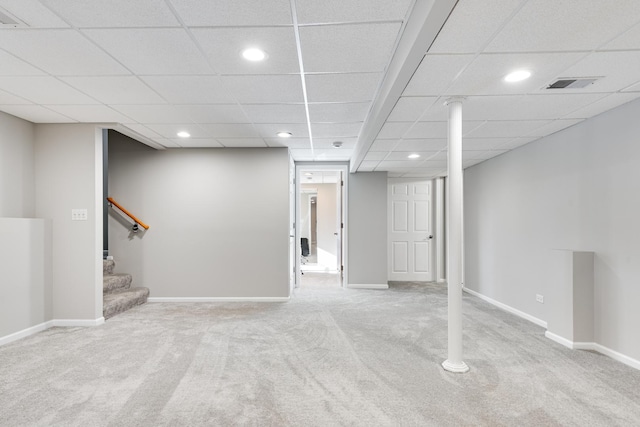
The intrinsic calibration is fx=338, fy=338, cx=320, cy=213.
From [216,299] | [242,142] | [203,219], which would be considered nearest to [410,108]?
[242,142]

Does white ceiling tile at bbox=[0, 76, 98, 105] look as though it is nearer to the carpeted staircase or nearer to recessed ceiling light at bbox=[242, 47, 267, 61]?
recessed ceiling light at bbox=[242, 47, 267, 61]

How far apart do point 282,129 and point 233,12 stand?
2326mm

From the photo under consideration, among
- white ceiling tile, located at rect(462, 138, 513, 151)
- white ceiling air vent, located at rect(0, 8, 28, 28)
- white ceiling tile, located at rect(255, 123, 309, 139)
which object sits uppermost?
white ceiling air vent, located at rect(0, 8, 28, 28)

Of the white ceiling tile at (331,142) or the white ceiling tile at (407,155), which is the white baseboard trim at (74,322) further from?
the white ceiling tile at (407,155)

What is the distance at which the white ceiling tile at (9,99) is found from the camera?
3079 mm

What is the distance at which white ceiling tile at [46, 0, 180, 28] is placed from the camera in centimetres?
181

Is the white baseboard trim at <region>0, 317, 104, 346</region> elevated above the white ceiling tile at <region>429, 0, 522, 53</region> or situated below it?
below

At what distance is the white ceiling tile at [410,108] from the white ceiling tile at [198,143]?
2.74m

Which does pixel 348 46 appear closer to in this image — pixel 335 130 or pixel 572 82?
pixel 572 82

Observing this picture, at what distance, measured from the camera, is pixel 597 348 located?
3158 mm

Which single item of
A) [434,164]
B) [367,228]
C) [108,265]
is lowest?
[108,265]

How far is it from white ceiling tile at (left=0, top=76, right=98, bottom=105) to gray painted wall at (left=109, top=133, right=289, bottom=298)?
199cm

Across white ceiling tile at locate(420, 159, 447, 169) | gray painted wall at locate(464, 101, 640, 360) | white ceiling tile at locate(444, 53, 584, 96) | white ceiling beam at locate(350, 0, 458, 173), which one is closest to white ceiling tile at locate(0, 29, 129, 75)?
white ceiling beam at locate(350, 0, 458, 173)

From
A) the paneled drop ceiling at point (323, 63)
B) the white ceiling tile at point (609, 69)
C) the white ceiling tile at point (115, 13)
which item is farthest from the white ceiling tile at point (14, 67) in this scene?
the white ceiling tile at point (609, 69)
